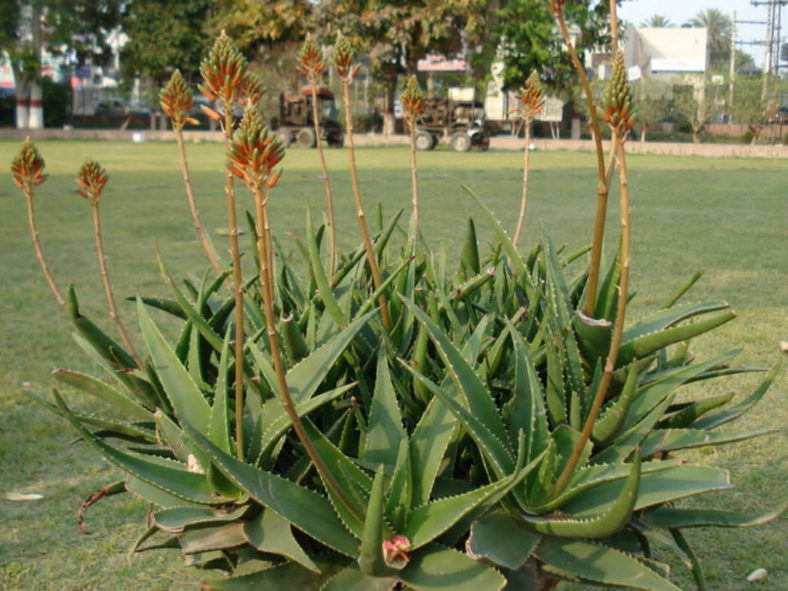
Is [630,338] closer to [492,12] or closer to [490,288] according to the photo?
[490,288]

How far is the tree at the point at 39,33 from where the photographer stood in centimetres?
3378

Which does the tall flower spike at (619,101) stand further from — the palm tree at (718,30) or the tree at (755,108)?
the palm tree at (718,30)

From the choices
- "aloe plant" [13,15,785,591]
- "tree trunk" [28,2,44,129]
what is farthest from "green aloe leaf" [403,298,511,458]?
"tree trunk" [28,2,44,129]

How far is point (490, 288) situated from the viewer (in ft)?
6.77

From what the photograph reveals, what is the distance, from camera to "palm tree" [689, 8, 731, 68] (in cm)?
7844

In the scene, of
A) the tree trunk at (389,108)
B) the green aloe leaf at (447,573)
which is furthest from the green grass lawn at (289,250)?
the tree trunk at (389,108)

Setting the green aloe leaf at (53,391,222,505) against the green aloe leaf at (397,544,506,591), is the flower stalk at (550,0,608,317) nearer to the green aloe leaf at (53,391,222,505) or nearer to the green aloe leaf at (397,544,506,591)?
the green aloe leaf at (397,544,506,591)

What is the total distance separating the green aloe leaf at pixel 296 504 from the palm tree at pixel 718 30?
8267cm

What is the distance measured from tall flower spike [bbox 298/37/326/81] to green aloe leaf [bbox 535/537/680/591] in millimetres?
1018

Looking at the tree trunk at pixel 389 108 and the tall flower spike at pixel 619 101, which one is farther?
the tree trunk at pixel 389 108

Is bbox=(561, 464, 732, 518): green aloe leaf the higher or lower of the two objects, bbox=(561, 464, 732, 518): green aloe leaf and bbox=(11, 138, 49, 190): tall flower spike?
the lower

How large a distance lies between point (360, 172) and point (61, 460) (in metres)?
12.4

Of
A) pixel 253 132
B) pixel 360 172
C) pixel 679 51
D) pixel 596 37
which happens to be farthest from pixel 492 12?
pixel 253 132

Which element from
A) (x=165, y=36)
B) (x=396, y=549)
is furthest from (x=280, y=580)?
(x=165, y=36)
